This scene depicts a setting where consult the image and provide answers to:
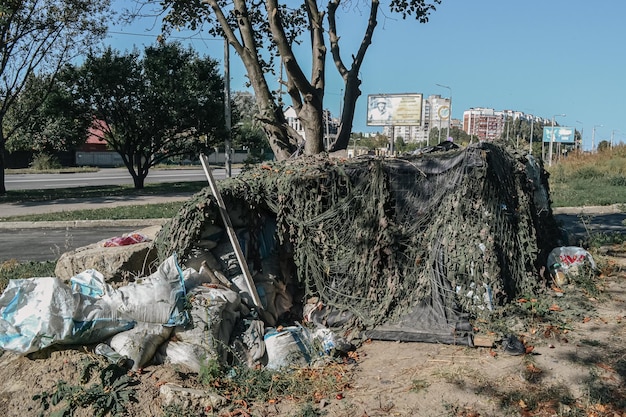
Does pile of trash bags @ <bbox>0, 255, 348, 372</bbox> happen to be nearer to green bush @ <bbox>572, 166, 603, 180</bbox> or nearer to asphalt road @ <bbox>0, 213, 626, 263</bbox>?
asphalt road @ <bbox>0, 213, 626, 263</bbox>

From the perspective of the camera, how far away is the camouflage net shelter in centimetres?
515

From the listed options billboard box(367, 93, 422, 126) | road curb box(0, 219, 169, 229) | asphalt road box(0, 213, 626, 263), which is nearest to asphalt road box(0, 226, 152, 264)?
asphalt road box(0, 213, 626, 263)

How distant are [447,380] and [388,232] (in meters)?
1.74

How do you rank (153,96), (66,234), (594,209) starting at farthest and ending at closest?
1. (153,96)
2. (594,209)
3. (66,234)

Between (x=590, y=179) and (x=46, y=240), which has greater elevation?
(x=590, y=179)

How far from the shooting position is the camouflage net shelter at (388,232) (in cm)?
515

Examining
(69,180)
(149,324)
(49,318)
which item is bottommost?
(69,180)

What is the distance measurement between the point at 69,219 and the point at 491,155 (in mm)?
11041

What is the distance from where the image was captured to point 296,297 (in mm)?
5848

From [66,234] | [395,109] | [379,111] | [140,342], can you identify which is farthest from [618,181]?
[140,342]

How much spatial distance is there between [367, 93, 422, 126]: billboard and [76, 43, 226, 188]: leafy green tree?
2364 centimetres

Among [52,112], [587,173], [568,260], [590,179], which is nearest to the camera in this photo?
[568,260]

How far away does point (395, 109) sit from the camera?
47188mm

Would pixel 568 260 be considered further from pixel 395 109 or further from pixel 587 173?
pixel 395 109
